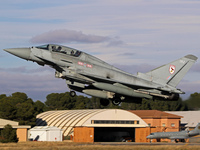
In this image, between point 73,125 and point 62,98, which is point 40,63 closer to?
point 73,125

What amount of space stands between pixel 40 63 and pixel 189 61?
17241 millimetres

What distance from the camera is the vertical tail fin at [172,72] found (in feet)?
147

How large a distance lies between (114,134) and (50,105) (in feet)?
240

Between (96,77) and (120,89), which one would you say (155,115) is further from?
(96,77)

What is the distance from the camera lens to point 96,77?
41.4 meters

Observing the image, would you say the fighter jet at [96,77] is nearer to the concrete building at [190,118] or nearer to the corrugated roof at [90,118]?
the corrugated roof at [90,118]

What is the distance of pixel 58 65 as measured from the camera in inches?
1608

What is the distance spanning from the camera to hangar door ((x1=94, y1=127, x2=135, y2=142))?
10256 cm

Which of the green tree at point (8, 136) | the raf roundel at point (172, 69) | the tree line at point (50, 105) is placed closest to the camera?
the raf roundel at point (172, 69)

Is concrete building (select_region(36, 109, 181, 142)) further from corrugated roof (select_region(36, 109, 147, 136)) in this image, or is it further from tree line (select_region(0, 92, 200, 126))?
tree line (select_region(0, 92, 200, 126))

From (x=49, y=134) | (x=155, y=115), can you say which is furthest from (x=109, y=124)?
(x=155, y=115)

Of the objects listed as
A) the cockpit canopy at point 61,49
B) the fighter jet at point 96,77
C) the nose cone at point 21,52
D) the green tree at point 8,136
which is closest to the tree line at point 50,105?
the green tree at point 8,136

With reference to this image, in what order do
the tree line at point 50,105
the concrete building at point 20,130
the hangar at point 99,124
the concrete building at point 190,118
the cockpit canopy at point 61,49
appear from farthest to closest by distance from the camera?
the concrete building at point 190,118, the tree line at point 50,105, the hangar at point 99,124, the concrete building at point 20,130, the cockpit canopy at point 61,49

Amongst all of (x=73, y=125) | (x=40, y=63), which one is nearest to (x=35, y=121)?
(x=73, y=125)
